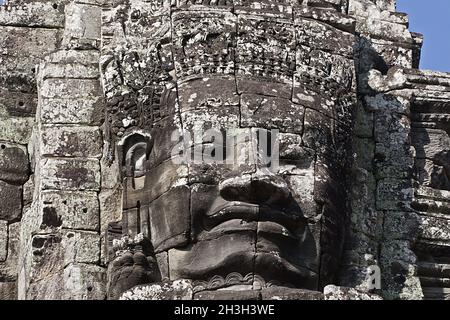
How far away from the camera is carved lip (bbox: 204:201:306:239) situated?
23250mm

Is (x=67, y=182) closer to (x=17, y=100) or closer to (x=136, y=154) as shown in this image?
(x=136, y=154)

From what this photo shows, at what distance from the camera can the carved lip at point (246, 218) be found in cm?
2325

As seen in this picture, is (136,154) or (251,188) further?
(136,154)

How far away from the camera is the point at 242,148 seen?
23.6 meters

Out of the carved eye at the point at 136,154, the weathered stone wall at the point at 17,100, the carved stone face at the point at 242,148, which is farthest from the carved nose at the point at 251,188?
the weathered stone wall at the point at 17,100

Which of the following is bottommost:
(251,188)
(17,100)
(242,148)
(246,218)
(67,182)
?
(246,218)

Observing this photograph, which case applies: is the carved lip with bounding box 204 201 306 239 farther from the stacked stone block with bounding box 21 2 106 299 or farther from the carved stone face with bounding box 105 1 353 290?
the stacked stone block with bounding box 21 2 106 299

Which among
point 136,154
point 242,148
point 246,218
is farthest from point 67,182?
point 246,218

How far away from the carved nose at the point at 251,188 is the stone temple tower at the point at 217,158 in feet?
0.04

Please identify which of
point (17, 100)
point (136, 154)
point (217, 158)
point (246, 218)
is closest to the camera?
point (246, 218)

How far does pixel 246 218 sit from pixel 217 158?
62cm

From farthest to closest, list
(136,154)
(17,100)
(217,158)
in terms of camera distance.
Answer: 1. (17,100)
2. (136,154)
3. (217,158)

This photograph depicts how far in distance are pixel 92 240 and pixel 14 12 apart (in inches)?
111

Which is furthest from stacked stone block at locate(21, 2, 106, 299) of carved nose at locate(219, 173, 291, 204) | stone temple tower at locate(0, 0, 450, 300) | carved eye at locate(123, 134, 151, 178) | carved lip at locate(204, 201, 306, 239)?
carved nose at locate(219, 173, 291, 204)
